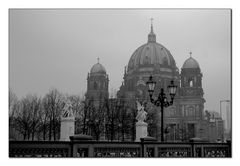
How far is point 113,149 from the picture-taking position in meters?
9.98

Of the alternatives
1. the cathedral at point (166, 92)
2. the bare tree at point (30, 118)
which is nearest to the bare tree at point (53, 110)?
the bare tree at point (30, 118)

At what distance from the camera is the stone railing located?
902 cm

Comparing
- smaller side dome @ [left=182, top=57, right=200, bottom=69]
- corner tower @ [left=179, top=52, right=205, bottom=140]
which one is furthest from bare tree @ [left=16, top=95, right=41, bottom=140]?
corner tower @ [left=179, top=52, right=205, bottom=140]

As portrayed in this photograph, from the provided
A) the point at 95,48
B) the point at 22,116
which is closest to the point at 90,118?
the point at 22,116

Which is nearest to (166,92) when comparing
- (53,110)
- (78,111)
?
(78,111)

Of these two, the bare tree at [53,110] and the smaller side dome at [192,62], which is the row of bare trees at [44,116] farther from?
the smaller side dome at [192,62]

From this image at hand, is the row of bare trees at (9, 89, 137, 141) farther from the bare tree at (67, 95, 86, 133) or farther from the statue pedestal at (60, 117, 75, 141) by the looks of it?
the statue pedestal at (60, 117, 75, 141)

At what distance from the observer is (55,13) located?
11273mm

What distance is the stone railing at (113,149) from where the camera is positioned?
9.02m

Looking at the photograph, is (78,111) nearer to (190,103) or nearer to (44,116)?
(44,116)

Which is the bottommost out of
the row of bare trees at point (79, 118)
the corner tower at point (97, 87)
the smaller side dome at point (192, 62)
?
the row of bare trees at point (79, 118)
